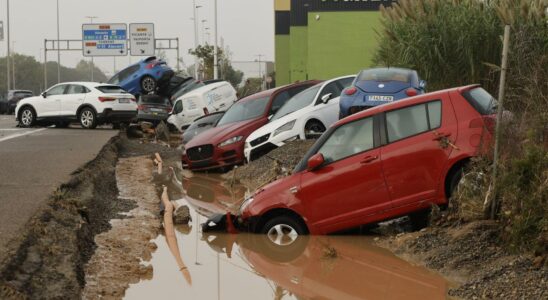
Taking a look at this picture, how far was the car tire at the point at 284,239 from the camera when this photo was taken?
971 cm

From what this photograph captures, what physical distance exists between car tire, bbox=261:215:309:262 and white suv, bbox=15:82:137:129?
770 inches

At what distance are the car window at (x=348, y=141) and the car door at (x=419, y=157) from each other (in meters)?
0.27

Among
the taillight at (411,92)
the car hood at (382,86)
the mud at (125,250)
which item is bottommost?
the mud at (125,250)

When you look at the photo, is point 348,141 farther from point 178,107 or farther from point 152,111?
point 152,111

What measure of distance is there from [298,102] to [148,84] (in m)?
18.2

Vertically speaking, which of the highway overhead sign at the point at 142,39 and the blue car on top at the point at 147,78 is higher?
the highway overhead sign at the point at 142,39

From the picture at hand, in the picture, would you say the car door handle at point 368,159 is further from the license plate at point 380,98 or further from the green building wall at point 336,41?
the green building wall at point 336,41

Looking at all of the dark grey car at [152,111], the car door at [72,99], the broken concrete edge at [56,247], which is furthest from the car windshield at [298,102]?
the dark grey car at [152,111]

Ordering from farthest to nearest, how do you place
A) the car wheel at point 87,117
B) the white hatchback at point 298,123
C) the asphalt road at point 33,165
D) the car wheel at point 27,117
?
the car wheel at point 27,117 < the car wheel at point 87,117 < the white hatchback at point 298,123 < the asphalt road at point 33,165

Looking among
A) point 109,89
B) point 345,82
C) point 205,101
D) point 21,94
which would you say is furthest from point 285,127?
point 21,94

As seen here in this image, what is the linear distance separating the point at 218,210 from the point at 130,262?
13.9 feet

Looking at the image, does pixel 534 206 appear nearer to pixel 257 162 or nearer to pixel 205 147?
pixel 257 162

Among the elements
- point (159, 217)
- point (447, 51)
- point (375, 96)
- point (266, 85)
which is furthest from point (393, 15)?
point (266, 85)

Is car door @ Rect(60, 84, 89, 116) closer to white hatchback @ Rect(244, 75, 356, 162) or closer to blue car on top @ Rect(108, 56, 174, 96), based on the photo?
blue car on top @ Rect(108, 56, 174, 96)
